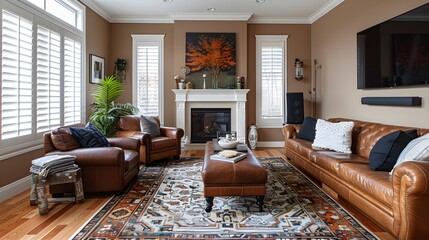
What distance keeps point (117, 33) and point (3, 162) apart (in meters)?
4.24

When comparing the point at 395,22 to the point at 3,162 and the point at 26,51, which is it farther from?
the point at 3,162

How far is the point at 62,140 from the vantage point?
10.9 ft

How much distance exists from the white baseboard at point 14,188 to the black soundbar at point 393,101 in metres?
4.85

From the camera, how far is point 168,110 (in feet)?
22.2

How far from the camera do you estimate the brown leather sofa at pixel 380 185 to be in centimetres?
202

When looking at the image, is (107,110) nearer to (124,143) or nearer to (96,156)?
(124,143)

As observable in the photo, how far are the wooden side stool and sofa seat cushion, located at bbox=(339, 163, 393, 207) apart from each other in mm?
2831

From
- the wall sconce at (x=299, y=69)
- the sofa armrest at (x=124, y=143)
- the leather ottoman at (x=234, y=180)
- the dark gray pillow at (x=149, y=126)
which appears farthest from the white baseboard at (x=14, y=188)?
the wall sconce at (x=299, y=69)

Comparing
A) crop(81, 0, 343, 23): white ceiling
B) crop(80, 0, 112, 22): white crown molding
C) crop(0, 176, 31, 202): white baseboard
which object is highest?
crop(81, 0, 343, 23): white ceiling

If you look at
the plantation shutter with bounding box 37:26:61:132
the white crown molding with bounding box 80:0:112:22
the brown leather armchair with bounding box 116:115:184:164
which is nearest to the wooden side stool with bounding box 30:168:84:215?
the plantation shutter with bounding box 37:26:61:132

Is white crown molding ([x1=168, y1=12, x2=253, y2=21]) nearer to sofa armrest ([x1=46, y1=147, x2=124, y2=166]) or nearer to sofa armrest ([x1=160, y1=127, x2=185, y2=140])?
sofa armrest ([x1=160, y1=127, x2=185, y2=140])

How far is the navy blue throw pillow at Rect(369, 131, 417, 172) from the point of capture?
2742 mm

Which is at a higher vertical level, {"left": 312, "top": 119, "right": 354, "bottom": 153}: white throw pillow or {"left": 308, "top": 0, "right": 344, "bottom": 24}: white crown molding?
{"left": 308, "top": 0, "right": 344, "bottom": 24}: white crown molding

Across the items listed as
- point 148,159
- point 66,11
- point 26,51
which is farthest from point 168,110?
point 26,51
